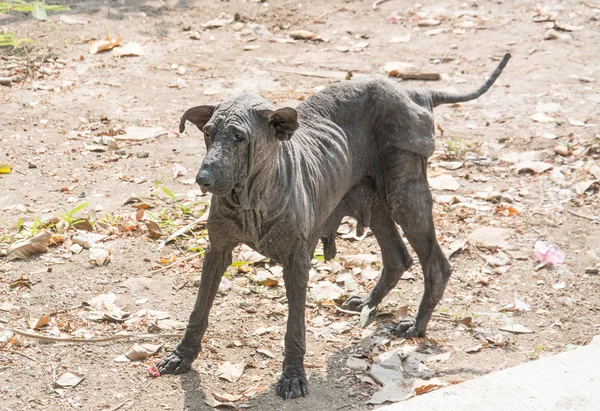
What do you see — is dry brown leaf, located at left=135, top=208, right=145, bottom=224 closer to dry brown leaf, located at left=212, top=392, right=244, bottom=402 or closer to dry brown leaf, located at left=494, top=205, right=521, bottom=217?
dry brown leaf, located at left=212, top=392, right=244, bottom=402

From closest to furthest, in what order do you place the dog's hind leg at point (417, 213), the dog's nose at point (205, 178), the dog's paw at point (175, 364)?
the dog's nose at point (205, 178) → the dog's paw at point (175, 364) → the dog's hind leg at point (417, 213)

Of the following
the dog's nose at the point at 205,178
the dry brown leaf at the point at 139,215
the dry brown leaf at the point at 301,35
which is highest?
the dog's nose at the point at 205,178

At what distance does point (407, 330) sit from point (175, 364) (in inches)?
61.8

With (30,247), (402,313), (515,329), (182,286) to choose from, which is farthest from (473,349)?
(30,247)

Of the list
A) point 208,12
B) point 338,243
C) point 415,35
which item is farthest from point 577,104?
point 208,12

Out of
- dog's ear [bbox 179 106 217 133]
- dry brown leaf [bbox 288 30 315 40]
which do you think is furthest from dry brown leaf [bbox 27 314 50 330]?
dry brown leaf [bbox 288 30 315 40]

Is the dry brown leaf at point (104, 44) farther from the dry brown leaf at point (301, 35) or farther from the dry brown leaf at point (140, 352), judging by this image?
the dry brown leaf at point (140, 352)

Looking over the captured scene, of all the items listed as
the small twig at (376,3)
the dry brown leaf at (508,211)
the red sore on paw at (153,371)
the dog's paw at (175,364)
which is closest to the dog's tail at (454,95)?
the dry brown leaf at (508,211)

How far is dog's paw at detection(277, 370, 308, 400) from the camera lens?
470 cm

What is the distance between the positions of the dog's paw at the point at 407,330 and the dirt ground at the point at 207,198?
61 mm

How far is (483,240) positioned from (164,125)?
3441mm

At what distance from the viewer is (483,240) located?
6742 mm

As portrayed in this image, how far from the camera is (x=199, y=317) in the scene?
4.87 m

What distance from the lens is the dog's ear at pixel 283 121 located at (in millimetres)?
4156
